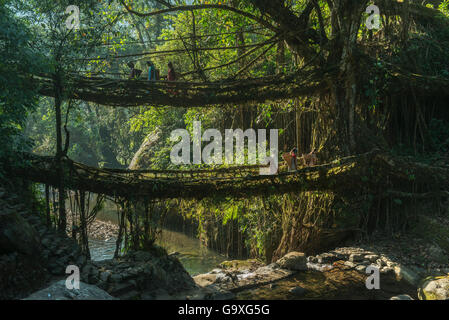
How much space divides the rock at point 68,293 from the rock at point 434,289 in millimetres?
4511

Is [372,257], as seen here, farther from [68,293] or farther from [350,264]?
[68,293]

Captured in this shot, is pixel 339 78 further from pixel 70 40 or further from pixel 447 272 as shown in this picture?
pixel 70 40

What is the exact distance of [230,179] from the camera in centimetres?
642

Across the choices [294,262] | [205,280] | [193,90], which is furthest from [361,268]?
[193,90]

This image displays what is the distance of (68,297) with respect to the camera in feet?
13.9

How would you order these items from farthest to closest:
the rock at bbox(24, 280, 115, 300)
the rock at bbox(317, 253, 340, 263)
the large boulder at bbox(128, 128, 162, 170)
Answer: the large boulder at bbox(128, 128, 162, 170) < the rock at bbox(317, 253, 340, 263) < the rock at bbox(24, 280, 115, 300)

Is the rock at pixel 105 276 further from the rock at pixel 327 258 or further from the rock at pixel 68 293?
the rock at pixel 327 258

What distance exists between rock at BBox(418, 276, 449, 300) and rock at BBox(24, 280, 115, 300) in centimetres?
451

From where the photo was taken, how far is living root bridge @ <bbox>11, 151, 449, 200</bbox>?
20.4 feet

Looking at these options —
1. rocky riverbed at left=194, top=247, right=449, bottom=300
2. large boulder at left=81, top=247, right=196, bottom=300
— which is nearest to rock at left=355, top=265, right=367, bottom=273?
rocky riverbed at left=194, top=247, right=449, bottom=300

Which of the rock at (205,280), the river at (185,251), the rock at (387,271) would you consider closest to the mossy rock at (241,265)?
the rock at (205,280)

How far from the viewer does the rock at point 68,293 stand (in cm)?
412

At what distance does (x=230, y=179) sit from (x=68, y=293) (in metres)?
3.12

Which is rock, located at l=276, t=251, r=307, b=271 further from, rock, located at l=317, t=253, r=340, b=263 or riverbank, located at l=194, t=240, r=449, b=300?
rock, located at l=317, t=253, r=340, b=263
